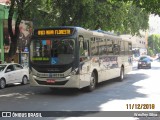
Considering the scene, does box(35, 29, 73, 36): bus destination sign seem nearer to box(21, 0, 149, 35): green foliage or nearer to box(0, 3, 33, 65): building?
box(21, 0, 149, 35): green foliage

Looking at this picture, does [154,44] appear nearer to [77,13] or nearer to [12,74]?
[77,13]

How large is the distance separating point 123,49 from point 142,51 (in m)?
86.2

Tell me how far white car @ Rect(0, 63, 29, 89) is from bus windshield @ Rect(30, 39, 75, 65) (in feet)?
14.7

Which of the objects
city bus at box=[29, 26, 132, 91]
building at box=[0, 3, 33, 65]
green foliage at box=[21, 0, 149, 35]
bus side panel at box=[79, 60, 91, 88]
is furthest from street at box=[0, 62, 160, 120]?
building at box=[0, 3, 33, 65]

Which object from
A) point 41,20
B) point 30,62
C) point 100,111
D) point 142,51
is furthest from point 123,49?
point 142,51

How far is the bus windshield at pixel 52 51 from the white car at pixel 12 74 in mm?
4470

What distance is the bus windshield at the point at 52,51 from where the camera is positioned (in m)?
14.8

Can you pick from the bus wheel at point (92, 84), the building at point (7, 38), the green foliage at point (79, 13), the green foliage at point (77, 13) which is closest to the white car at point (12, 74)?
the bus wheel at point (92, 84)

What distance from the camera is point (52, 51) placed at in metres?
15.0

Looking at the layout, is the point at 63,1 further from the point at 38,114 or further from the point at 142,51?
the point at 142,51

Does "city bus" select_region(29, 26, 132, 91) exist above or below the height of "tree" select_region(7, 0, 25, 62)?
below

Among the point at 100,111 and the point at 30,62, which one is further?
the point at 30,62

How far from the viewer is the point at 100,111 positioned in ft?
36.1

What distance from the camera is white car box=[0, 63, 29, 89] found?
19.3 meters
